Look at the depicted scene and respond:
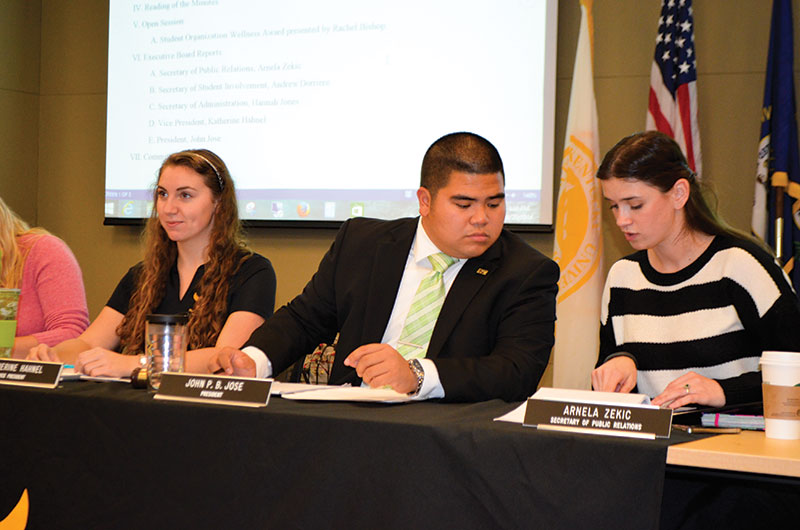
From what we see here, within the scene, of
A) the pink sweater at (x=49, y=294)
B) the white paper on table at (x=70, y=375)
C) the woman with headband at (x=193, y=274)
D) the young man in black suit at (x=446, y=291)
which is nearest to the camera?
the white paper on table at (x=70, y=375)

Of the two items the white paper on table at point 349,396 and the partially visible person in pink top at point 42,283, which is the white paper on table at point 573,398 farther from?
the partially visible person in pink top at point 42,283

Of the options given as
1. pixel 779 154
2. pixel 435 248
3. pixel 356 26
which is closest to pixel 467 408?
pixel 435 248

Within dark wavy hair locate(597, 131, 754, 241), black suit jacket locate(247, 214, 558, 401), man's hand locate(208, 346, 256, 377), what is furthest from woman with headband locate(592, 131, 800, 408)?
man's hand locate(208, 346, 256, 377)

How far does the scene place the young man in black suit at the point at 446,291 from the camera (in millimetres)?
1896

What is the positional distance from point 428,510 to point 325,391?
0.44 meters

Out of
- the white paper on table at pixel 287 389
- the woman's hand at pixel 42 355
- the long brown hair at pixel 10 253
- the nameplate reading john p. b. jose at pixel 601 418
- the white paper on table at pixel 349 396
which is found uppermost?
the long brown hair at pixel 10 253

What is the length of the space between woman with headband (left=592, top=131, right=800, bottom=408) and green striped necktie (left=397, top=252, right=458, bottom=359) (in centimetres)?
45

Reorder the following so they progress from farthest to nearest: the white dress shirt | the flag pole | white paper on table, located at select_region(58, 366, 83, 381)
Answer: the flag pole, the white dress shirt, white paper on table, located at select_region(58, 366, 83, 381)

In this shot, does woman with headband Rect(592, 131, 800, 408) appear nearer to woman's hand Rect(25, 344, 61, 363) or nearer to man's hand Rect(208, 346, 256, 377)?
man's hand Rect(208, 346, 256, 377)

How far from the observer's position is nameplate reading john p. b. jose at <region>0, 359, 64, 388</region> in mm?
1607

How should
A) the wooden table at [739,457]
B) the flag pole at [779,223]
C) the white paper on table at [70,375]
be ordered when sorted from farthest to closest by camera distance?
the flag pole at [779,223], the white paper on table at [70,375], the wooden table at [739,457]

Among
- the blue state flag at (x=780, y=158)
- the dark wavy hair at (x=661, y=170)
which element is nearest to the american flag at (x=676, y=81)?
the blue state flag at (x=780, y=158)

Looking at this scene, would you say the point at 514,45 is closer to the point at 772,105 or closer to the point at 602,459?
the point at 772,105

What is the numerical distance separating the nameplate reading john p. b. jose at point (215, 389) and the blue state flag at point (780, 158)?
2356 mm
